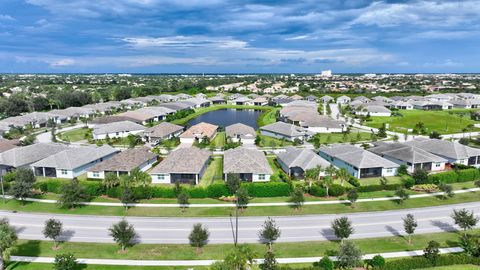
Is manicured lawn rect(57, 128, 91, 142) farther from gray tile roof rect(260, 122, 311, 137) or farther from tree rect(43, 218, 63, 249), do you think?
tree rect(43, 218, 63, 249)

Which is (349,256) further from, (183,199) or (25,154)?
(25,154)

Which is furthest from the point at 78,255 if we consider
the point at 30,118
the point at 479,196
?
the point at 30,118

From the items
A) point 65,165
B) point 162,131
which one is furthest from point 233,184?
point 162,131

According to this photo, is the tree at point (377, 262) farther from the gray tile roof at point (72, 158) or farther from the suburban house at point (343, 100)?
the suburban house at point (343, 100)

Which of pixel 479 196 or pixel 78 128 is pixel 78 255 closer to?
pixel 479 196

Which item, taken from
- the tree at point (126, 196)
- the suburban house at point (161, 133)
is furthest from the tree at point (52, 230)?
the suburban house at point (161, 133)

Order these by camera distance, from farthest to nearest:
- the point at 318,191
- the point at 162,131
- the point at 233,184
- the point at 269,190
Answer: the point at 162,131 → the point at 269,190 → the point at 318,191 → the point at 233,184
